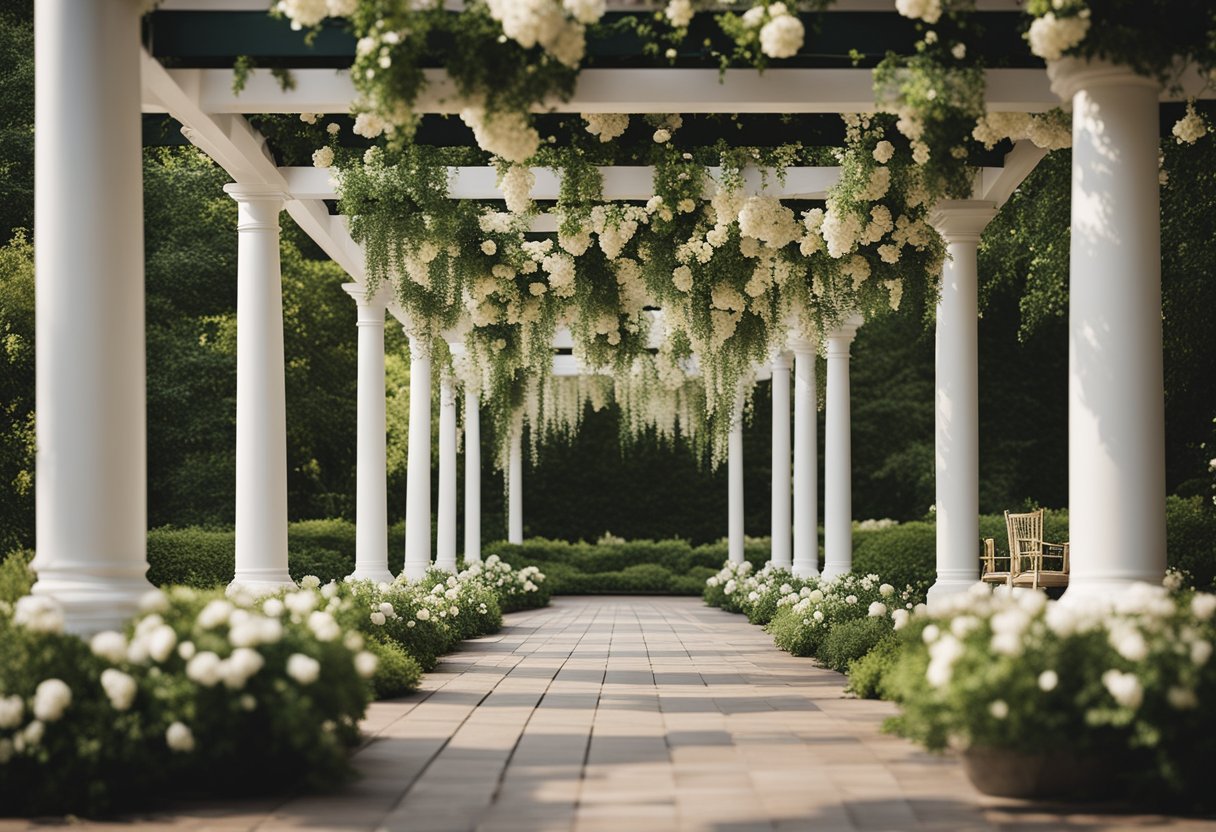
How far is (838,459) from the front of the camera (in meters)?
16.7

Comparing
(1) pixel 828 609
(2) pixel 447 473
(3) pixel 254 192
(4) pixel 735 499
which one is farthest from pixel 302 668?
(4) pixel 735 499

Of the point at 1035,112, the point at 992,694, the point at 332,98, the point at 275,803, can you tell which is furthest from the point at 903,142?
the point at 275,803

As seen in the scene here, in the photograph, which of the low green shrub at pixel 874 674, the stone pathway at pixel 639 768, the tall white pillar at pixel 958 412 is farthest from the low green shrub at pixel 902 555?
the low green shrub at pixel 874 674

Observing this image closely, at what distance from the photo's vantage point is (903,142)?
30.9 ft

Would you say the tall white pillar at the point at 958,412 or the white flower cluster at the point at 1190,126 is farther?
the tall white pillar at the point at 958,412

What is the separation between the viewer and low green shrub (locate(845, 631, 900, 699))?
8.86m

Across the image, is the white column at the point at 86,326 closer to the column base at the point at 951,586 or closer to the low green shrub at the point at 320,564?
the column base at the point at 951,586

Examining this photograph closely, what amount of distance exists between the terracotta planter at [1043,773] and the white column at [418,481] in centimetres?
1195

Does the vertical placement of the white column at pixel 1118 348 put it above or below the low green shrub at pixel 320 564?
above

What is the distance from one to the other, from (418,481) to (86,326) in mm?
11055

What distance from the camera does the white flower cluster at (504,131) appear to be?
275 inches

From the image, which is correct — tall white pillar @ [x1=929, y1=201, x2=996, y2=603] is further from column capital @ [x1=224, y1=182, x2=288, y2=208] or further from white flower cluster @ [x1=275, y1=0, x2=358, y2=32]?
white flower cluster @ [x1=275, y1=0, x2=358, y2=32]

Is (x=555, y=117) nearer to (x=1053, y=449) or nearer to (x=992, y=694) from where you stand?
(x=992, y=694)

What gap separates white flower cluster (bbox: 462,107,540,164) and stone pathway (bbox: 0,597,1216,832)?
3.03 metres
